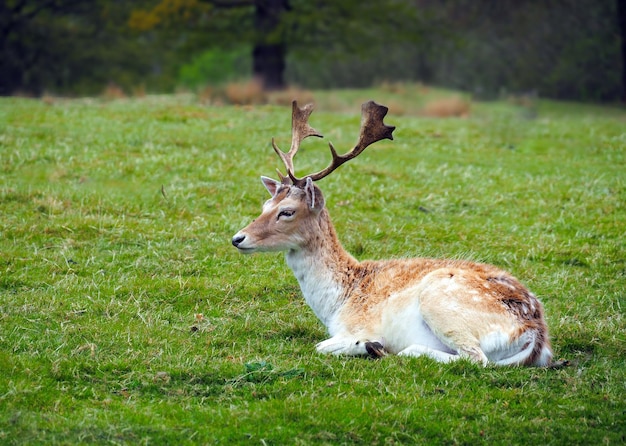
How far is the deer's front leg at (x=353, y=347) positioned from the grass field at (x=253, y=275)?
0.60 ft

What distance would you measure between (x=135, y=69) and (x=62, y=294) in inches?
1400

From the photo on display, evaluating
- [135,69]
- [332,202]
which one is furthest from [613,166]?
Result: [135,69]

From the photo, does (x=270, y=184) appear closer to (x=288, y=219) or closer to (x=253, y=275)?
(x=288, y=219)

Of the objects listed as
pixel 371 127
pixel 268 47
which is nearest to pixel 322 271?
pixel 371 127

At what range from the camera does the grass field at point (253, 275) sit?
5.61 meters

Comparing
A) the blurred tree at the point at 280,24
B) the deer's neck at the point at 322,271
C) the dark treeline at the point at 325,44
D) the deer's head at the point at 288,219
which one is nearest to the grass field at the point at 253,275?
the deer's neck at the point at 322,271

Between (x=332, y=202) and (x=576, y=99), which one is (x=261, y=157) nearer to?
(x=332, y=202)

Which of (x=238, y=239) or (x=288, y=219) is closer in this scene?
(x=238, y=239)

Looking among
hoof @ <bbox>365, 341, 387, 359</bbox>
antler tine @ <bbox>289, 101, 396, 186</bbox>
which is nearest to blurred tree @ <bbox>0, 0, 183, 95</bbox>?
antler tine @ <bbox>289, 101, 396, 186</bbox>

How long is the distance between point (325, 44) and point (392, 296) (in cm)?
2485

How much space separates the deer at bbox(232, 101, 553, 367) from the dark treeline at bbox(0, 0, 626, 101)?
21.0m

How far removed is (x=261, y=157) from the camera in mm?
14625

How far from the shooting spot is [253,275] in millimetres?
9211

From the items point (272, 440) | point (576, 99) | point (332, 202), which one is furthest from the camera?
point (576, 99)
